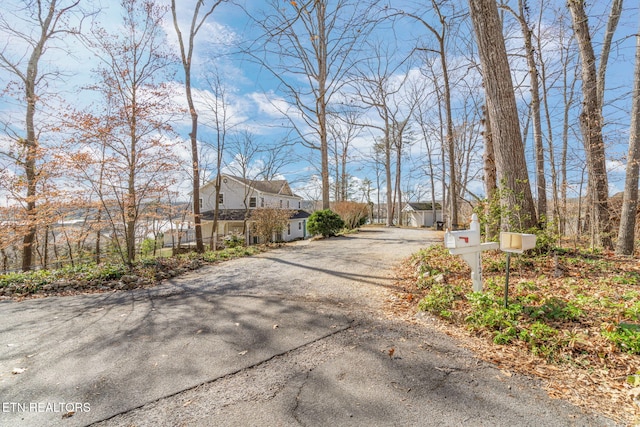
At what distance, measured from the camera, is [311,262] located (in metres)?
6.67

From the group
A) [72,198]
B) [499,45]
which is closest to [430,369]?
[499,45]

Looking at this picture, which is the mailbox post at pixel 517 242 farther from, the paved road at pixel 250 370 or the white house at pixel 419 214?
the white house at pixel 419 214

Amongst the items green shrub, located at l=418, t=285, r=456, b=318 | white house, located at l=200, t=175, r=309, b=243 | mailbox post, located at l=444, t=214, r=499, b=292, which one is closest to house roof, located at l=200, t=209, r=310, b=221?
white house, located at l=200, t=175, r=309, b=243

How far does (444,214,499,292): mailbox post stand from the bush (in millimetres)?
8655

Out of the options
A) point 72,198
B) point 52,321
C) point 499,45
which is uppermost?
point 499,45

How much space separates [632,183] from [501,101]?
289 cm

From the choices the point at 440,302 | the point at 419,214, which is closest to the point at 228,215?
the point at 440,302

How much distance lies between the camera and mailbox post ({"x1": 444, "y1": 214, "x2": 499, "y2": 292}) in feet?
9.91

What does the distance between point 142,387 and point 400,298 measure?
323 centimetres

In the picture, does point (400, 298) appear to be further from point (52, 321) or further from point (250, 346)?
point (52, 321)

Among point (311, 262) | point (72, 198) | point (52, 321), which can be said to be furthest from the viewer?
point (72, 198)

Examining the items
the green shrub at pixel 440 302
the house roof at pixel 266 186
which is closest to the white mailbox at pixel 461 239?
the green shrub at pixel 440 302

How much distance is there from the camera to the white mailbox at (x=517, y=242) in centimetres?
259

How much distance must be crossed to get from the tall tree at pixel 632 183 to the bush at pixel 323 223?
871 centimetres
